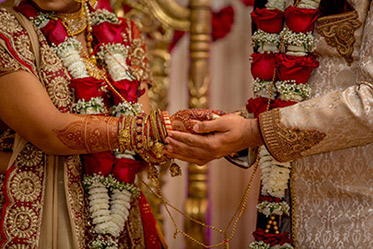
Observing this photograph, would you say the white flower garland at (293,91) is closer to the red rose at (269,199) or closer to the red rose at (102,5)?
the red rose at (269,199)

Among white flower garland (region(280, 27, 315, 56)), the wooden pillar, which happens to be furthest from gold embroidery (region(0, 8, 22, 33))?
the wooden pillar

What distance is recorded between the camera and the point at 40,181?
7.02 feet

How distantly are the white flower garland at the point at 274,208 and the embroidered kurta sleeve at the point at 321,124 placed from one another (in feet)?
0.83

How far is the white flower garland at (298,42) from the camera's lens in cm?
209

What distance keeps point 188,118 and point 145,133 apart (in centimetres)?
20

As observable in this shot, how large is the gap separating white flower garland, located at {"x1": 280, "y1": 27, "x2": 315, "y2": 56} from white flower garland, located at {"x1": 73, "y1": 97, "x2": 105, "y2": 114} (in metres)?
→ 0.81

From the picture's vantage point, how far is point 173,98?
4766 millimetres

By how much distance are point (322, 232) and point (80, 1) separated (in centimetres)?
137

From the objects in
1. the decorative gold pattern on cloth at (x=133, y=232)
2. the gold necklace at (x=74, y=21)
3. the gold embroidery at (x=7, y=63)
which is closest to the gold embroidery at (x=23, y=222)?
the decorative gold pattern on cloth at (x=133, y=232)

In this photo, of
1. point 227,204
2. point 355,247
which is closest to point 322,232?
point 355,247

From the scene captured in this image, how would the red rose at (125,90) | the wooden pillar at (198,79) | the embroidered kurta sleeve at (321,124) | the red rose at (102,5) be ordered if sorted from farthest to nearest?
1. the wooden pillar at (198,79)
2. the red rose at (102,5)
3. the red rose at (125,90)
4. the embroidered kurta sleeve at (321,124)

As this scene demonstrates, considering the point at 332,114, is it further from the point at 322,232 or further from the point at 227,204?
the point at 227,204

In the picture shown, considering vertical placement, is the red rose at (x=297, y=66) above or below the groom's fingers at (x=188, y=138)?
above

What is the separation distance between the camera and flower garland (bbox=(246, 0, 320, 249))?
2.10 meters
